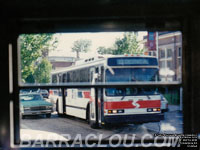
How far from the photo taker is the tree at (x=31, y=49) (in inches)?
154

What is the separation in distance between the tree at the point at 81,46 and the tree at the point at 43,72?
1.82ft

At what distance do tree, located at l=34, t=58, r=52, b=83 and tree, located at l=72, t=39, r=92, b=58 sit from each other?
1.82 feet

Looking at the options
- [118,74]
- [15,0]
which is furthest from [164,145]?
[118,74]

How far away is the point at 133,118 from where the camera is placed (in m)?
8.19

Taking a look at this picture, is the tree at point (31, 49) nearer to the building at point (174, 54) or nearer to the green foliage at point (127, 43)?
the green foliage at point (127, 43)

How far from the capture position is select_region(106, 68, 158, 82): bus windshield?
6.65 meters

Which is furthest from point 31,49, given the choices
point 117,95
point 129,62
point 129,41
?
point 117,95

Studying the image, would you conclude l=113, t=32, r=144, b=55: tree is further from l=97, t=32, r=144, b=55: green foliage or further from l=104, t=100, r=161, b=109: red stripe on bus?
l=104, t=100, r=161, b=109: red stripe on bus

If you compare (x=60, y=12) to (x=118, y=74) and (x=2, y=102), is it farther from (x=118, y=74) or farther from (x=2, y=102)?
(x=118, y=74)

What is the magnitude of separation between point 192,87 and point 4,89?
8.48ft

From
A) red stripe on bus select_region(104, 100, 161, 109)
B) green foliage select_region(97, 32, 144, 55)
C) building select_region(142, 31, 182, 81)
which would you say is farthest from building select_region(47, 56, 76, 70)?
red stripe on bus select_region(104, 100, 161, 109)

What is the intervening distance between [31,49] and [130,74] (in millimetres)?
3248

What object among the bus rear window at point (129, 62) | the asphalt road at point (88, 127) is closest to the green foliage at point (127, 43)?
the bus rear window at point (129, 62)

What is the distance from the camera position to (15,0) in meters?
3.58
